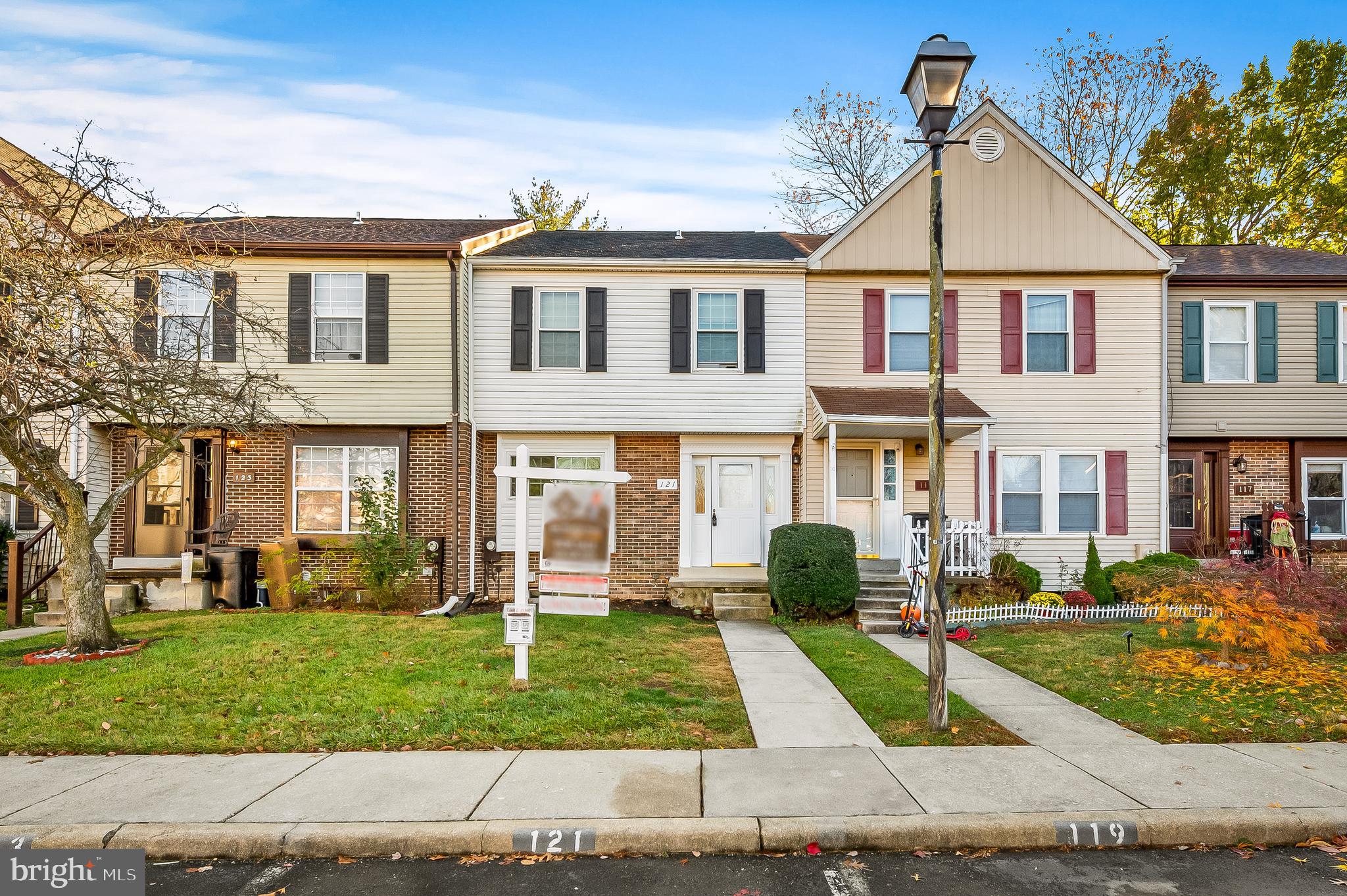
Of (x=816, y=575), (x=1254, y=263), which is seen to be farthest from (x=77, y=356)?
(x=1254, y=263)

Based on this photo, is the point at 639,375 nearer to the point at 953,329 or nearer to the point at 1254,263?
the point at 953,329

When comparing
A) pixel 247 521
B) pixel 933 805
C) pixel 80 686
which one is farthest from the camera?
pixel 247 521

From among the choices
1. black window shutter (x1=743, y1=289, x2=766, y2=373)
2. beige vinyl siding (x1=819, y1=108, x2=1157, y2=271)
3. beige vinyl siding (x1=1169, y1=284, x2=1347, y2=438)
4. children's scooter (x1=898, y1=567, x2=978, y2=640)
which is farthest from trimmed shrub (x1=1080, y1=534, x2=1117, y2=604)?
black window shutter (x1=743, y1=289, x2=766, y2=373)

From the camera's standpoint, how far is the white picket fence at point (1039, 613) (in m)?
12.0

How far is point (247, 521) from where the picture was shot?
13.8 meters

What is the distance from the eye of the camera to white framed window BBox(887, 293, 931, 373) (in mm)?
14523

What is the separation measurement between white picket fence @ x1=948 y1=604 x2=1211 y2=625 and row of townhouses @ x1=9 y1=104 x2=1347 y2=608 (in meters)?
1.88

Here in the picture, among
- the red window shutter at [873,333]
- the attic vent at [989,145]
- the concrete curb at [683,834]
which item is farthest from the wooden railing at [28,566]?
the attic vent at [989,145]

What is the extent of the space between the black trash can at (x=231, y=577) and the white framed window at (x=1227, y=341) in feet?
55.7

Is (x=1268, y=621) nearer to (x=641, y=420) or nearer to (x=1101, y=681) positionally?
(x=1101, y=681)

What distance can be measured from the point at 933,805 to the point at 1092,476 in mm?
11272

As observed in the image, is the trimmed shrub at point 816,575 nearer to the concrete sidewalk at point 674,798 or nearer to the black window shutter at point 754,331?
the black window shutter at point 754,331

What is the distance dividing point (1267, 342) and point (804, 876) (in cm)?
1505

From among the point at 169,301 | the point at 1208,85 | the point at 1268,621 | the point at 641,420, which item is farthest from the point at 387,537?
the point at 1208,85
